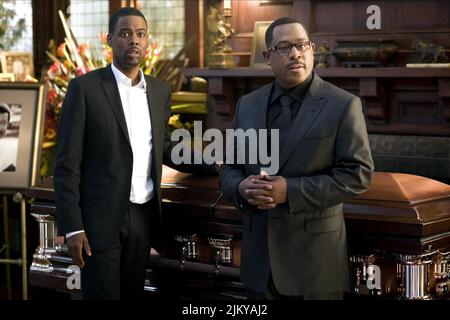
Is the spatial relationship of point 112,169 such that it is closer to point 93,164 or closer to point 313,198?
point 93,164

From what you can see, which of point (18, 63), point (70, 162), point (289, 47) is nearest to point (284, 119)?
point (289, 47)

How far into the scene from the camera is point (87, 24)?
261 inches

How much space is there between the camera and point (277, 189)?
2.49 meters

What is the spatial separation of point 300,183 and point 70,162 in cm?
97

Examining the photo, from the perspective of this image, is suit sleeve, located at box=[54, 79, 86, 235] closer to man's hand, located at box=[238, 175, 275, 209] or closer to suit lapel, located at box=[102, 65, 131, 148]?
suit lapel, located at box=[102, 65, 131, 148]

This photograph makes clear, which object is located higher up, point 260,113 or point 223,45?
point 223,45

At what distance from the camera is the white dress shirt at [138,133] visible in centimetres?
315

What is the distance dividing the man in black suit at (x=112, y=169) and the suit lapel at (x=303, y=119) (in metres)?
0.76

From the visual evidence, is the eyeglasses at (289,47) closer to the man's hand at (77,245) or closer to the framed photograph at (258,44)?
the man's hand at (77,245)

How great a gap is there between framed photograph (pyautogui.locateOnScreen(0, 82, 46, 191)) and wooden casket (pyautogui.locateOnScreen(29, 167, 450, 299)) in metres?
0.73

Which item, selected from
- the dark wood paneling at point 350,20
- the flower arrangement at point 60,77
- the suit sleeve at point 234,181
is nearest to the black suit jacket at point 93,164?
the suit sleeve at point 234,181

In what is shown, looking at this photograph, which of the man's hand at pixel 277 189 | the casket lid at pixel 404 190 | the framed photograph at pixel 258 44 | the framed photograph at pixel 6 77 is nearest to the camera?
the man's hand at pixel 277 189

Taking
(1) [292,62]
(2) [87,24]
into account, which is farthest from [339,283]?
(2) [87,24]
